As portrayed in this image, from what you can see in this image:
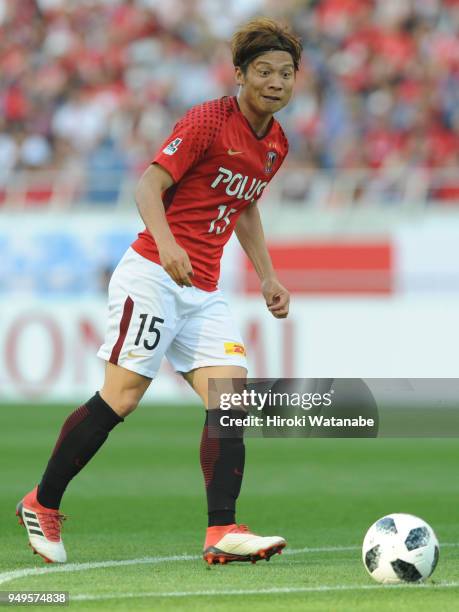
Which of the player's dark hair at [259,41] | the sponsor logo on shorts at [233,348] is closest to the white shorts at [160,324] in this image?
the sponsor logo on shorts at [233,348]

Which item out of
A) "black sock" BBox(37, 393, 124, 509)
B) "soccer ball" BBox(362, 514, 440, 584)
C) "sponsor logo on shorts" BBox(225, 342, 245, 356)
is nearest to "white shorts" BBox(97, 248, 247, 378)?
"sponsor logo on shorts" BBox(225, 342, 245, 356)

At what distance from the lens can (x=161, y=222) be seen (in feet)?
18.0

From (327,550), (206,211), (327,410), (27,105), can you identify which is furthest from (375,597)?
(27,105)

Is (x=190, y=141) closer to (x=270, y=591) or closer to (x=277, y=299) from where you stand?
(x=277, y=299)

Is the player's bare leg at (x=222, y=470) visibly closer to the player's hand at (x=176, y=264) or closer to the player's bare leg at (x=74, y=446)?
the player's bare leg at (x=74, y=446)

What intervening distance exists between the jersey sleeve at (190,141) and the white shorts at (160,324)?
456mm

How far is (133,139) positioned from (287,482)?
9407 mm

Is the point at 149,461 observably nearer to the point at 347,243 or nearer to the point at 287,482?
the point at 287,482

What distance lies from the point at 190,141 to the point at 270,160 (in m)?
0.47

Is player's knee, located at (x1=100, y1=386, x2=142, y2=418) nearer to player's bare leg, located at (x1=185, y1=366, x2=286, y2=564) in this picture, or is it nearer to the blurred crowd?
player's bare leg, located at (x1=185, y1=366, x2=286, y2=564)

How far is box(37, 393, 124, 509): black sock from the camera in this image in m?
5.77

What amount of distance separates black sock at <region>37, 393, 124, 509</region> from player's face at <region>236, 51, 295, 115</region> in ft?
4.60

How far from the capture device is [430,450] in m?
12.0

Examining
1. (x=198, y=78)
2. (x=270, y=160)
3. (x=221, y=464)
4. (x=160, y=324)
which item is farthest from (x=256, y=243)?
(x=198, y=78)
